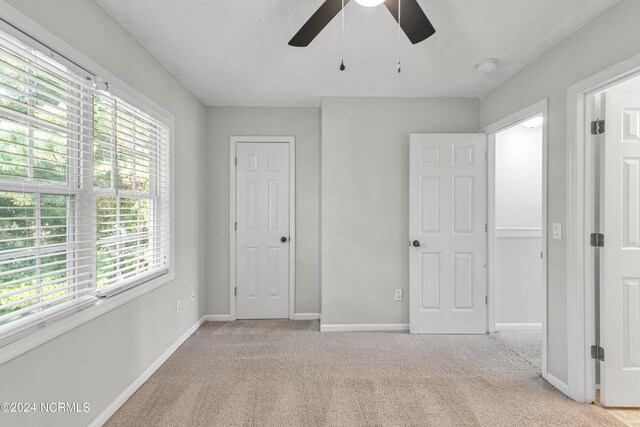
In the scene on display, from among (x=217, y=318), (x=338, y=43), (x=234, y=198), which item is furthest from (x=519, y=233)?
(x=217, y=318)

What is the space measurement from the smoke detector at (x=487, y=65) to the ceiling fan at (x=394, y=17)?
1349 mm

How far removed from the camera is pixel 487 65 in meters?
2.80

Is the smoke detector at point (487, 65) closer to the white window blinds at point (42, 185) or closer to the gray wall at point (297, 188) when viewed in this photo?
the gray wall at point (297, 188)

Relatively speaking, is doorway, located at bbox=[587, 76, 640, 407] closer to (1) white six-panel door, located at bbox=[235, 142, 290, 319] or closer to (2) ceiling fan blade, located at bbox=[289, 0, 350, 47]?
(2) ceiling fan blade, located at bbox=[289, 0, 350, 47]

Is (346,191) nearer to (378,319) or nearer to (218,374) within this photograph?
(378,319)

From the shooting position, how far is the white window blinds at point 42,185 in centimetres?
145

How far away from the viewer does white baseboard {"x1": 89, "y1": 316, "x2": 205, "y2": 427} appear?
2023mm

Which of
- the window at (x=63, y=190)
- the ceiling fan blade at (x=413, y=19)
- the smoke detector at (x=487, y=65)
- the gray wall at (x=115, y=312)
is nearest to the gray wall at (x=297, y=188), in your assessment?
the gray wall at (x=115, y=312)

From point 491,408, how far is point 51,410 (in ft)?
8.06

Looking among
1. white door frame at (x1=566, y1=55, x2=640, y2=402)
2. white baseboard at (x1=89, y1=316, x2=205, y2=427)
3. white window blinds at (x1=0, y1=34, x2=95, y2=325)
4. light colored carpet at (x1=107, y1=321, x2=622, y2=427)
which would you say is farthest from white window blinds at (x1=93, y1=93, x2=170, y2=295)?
white door frame at (x1=566, y1=55, x2=640, y2=402)

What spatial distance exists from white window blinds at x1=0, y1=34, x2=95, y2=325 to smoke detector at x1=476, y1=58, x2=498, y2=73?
9.14ft

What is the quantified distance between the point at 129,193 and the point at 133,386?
1.32 meters

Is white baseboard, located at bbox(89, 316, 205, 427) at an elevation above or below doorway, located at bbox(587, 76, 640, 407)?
below

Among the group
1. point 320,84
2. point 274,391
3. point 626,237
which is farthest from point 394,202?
point 274,391
